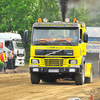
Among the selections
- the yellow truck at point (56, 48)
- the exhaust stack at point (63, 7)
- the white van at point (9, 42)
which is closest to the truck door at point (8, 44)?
the white van at point (9, 42)

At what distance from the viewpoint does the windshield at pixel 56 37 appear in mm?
15797

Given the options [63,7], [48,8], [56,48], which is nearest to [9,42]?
[63,7]

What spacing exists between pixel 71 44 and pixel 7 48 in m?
17.4

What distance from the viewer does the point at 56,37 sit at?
15891 mm

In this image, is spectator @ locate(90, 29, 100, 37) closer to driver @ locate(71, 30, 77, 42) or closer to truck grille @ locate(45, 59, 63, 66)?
driver @ locate(71, 30, 77, 42)

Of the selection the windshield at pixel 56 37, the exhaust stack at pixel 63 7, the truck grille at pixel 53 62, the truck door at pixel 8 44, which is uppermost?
the exhaust stack at pixel 63 7

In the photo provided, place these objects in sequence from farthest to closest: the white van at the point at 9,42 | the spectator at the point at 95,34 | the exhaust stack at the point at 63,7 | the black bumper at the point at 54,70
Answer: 1. the spectator at the point at 95,34
2. the white van at the point at 9,42
3. the exhaust stack at the point at 63,7
4. the black bumper at the point at 54,70

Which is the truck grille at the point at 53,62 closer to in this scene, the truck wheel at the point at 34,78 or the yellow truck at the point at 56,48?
the yellow truck at the point at 56,48

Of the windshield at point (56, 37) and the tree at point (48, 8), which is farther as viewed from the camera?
the tree at point (48, 8)

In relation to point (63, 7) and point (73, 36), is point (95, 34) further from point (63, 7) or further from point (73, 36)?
point (73, 36)

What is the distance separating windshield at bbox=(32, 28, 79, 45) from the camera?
15797mm

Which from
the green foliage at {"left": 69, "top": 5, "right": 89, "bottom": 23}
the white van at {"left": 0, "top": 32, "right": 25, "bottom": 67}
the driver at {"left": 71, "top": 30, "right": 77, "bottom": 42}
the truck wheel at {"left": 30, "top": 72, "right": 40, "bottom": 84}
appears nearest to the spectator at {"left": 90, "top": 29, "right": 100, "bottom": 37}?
the green foliage at {"left": 69, "top": 5, "right": 89, "bottom": 23}

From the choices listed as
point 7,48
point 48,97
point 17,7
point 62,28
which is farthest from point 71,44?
point 17,7

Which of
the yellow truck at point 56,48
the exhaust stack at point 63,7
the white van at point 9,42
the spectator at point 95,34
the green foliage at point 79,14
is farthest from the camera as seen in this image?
the spectator at point 95,34
